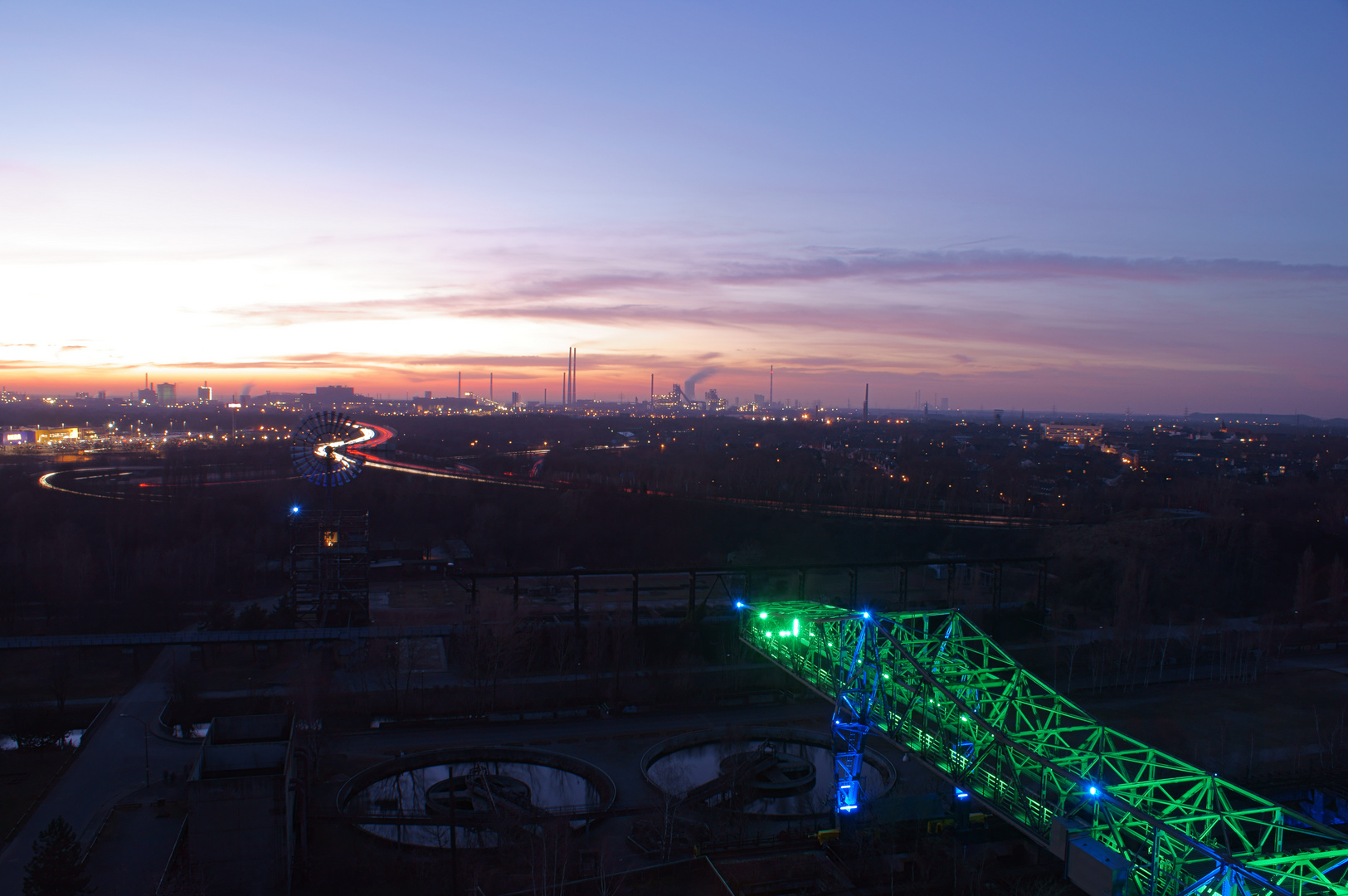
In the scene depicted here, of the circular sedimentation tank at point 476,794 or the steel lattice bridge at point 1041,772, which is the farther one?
the circular sedimentation tank at point 476,794

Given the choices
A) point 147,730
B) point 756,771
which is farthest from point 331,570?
point 756,771

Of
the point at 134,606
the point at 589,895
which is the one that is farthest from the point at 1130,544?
the point at 134,606

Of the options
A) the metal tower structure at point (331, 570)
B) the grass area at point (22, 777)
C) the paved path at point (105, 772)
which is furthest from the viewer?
the metal tower structure at point (331, 570)

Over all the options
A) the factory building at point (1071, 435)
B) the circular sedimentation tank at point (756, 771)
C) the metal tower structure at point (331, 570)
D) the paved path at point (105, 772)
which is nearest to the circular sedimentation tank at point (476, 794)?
the circular sedimentation tank at point (756, 771)

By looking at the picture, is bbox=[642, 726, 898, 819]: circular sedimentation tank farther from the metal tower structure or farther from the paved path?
the metal tower structure

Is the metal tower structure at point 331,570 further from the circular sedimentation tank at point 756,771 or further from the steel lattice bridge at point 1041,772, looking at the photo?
the steel lattice bridge at point 1041,772

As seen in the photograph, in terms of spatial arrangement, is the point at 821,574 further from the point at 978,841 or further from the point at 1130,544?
the point at 978,841

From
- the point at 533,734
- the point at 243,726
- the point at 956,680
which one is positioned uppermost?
the point at 956,680

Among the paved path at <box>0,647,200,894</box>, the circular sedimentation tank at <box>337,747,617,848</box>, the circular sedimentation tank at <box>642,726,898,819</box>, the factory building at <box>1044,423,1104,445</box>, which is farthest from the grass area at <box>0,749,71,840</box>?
the factory building at <box>1044,423,1104,445</box>
